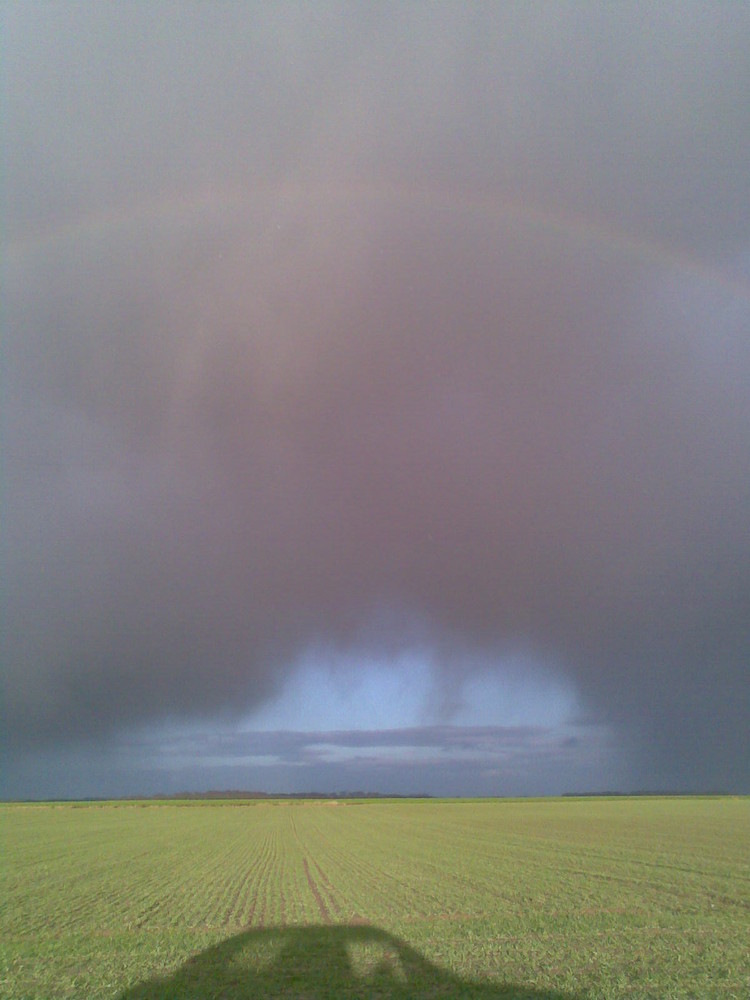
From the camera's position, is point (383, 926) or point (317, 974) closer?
point (317, 974)

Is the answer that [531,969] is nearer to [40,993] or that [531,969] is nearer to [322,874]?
[40,993]

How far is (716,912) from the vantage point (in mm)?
20953

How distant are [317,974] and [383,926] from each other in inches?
200

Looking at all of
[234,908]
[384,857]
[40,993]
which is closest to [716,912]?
[234,908]

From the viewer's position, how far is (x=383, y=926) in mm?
19281

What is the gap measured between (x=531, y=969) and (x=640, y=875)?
56.5 ft

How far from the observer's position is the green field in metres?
14.2

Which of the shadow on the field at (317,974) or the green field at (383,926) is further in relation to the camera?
the green field at (383,926)

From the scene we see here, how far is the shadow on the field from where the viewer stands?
13.4 meters

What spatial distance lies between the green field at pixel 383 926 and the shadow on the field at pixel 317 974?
0.18 ft

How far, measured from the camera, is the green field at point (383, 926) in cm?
1416

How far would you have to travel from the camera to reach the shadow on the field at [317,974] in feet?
44.0

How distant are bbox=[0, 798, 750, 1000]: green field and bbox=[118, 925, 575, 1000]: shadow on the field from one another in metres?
→ 0.06

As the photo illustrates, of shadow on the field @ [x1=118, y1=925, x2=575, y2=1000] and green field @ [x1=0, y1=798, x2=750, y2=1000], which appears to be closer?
shadow on the field @ [x1=118, y1=925, x2=575, y2=1000]
